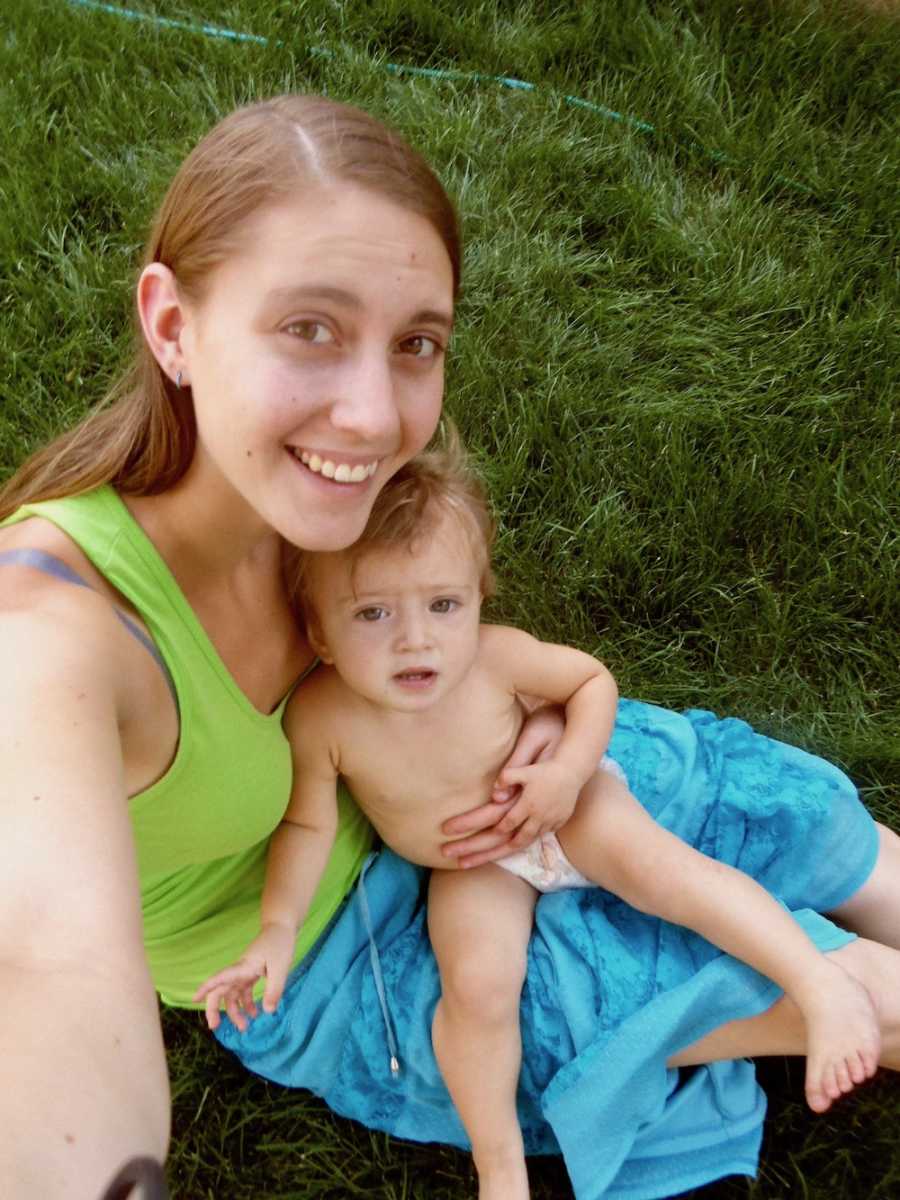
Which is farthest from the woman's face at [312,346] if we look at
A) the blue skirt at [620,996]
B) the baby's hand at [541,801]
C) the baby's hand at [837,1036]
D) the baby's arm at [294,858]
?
the baby's hand at [837,1036]

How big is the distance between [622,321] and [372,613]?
63.8 inches

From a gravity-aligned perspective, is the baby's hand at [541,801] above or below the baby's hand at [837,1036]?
above

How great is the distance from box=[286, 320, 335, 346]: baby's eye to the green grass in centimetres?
145

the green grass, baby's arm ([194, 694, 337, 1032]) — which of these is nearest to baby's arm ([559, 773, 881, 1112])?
baby's arm ([194, 694, 337, 1032])

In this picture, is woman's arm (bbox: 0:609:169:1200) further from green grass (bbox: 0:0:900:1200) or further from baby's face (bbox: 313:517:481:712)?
green grass (bbox: 0:0:900:1200)

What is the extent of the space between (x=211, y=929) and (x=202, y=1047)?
2.08 feet

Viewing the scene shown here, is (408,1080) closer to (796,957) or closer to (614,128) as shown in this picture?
(796,957)

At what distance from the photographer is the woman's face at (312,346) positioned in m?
1.29

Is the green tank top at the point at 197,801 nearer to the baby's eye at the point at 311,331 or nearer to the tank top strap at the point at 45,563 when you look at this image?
the tank top strap at the point at 45,563

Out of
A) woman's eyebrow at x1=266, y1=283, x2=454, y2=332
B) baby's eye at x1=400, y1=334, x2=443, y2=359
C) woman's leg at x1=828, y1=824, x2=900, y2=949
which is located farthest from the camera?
woman's leg at x1=828, y1=824, x2=900, y2=949

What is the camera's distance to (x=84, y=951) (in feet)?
3.00

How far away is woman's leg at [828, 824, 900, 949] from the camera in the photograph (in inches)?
78.8

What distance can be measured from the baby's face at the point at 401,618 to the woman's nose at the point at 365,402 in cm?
39

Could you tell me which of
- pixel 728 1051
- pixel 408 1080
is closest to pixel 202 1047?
pixel 408 1080
